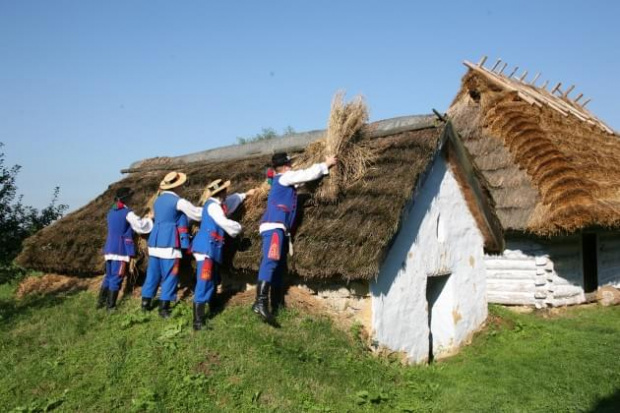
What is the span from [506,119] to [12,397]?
11.2 meters

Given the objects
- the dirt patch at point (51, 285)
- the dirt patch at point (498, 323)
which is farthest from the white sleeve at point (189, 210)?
the dirt patch at point (498, 323)

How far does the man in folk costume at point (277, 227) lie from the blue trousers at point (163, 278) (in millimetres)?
1262

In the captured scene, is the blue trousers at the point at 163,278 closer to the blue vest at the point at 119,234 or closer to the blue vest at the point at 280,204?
the blue vest at the point at 119,234

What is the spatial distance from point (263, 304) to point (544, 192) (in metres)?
7.10

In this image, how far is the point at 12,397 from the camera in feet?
18.5

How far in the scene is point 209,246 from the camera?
670 centimetres

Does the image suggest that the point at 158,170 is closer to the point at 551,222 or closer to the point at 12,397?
the point at 12,397

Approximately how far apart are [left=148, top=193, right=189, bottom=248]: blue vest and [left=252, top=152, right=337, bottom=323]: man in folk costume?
1.22 metres

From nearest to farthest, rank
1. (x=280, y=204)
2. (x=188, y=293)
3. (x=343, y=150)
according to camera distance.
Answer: (x=280, y=204), (x=343, y=150), (x=188, y=293)

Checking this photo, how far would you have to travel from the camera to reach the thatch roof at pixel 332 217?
21.4ft

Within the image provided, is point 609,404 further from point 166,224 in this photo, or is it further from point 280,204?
point 166,224

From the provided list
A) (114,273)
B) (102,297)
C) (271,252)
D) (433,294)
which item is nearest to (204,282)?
(271,252)

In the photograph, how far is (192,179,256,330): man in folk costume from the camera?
6539mm

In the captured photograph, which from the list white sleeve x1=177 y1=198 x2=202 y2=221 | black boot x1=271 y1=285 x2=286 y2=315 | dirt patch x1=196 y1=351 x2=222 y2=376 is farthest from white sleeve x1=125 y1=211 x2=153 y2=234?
dirt patch x1=196 y1=351 x2=222 y2=376
